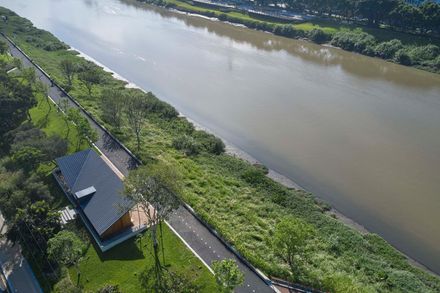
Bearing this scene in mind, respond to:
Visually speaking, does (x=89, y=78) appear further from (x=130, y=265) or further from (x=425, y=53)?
(x=425, y=53)

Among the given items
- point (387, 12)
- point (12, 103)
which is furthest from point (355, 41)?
point (12, 103)

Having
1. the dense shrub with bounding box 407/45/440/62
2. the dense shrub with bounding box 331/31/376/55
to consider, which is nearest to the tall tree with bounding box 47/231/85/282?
the dense shrub with bounding box 407/45/440/62

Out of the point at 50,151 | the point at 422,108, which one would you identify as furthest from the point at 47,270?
the point at 422,108

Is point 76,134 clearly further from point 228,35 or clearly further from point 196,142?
point 228,35

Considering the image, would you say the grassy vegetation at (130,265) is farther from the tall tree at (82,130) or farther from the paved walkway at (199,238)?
the tall tree at (82,130)

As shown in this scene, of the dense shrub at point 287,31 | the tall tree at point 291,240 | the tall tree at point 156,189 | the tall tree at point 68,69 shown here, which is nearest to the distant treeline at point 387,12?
the dense shrub at point 287,31

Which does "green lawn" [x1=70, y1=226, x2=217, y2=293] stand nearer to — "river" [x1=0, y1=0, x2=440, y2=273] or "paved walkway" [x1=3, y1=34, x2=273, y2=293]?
"paved walkway" [x1=3, y1=34, x2=273, y2=293]
